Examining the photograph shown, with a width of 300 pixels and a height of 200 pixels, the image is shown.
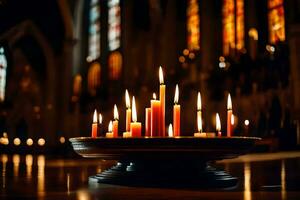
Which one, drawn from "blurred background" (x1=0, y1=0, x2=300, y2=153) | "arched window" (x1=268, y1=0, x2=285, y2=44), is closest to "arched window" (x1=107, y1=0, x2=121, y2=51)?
"blurred background" (x1=0, y1=0, x2=300, y2=153)

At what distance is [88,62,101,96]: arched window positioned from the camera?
2444 cm

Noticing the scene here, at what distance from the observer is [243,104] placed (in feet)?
42.4

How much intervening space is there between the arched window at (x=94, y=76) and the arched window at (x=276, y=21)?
1237cm

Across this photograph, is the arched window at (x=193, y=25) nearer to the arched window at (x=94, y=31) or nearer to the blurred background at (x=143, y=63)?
the blurred background at (x=143, y=63)

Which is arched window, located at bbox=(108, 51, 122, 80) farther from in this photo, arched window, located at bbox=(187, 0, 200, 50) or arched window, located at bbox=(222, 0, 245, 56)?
arched window, located at bbox=(222, 0, 245, 56)

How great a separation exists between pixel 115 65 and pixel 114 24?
245 centimetres

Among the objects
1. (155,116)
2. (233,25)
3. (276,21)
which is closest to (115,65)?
(233,25)

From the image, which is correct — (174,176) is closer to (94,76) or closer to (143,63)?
(143,63)

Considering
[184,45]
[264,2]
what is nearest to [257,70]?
[264,2]

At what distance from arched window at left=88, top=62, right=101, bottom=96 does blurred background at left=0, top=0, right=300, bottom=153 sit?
2.5 inches

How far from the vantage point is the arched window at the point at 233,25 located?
14863 millimetres

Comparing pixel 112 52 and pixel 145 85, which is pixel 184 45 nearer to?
pixel 145 85

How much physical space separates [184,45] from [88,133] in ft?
27.4

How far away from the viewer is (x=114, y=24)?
23.7m
